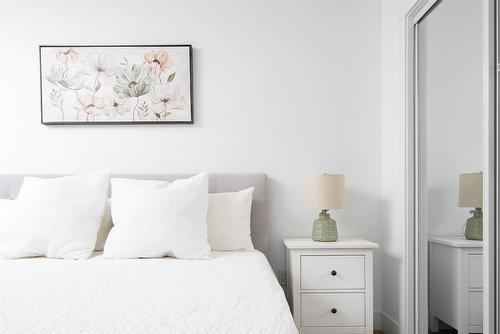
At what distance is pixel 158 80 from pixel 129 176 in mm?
668

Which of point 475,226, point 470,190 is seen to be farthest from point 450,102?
point 475,226

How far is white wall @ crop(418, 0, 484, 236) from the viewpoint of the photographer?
218cm

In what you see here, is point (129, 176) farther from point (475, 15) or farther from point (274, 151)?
point (475, 15)

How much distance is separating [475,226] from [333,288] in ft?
3.31

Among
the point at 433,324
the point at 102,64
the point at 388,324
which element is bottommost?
the point at 388,324

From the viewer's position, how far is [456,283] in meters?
2.37

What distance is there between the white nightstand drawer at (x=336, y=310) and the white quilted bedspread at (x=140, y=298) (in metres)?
Answer: 0.61

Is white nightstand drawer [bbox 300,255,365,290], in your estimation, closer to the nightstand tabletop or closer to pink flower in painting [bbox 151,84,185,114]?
the nightstand tabletop

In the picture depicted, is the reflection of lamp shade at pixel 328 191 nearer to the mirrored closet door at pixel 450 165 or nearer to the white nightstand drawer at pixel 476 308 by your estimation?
the mirrored closet door at pixel 450 165

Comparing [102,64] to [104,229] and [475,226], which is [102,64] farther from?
[475,226]

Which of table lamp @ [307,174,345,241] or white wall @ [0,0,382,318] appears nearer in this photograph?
table lamp @ [307,174,345,241]

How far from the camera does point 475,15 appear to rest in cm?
218

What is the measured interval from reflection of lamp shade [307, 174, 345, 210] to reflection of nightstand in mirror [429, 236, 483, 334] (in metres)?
0.60

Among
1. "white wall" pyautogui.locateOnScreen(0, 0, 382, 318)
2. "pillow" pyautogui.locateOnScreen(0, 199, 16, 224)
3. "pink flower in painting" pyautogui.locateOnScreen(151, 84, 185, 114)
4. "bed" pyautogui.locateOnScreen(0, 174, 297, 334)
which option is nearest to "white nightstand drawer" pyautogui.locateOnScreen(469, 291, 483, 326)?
"bed" pyautogui.locateOnScreen(0, 174, 297, 334)
